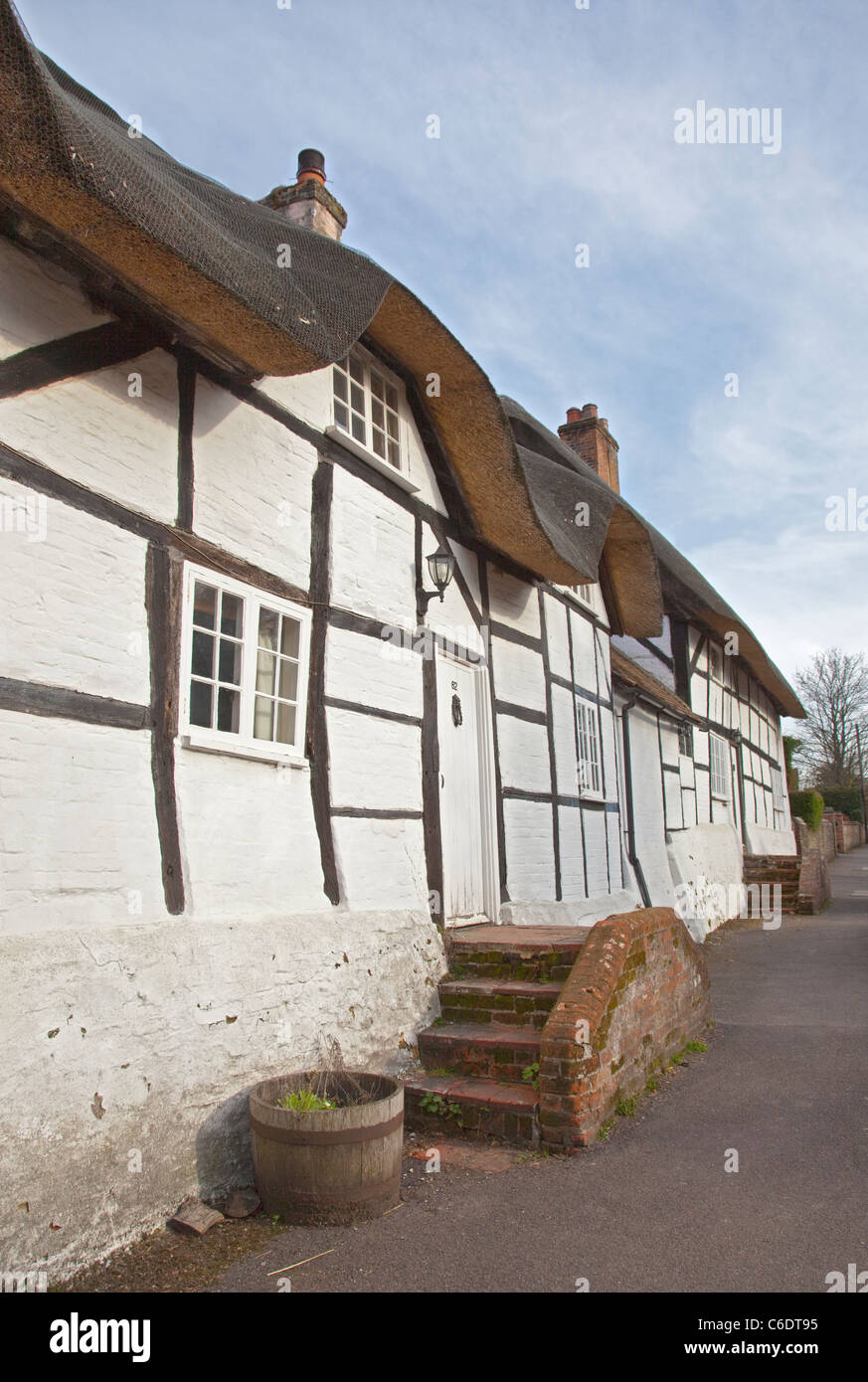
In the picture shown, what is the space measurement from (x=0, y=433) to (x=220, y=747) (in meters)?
1.69

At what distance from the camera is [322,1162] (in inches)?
150

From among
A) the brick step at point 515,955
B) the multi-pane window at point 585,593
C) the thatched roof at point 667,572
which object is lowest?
the brick step at point 515,955

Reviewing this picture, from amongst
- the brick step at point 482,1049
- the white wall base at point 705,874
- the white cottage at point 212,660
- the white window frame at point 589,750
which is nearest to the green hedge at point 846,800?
the white wall base at point 705,874

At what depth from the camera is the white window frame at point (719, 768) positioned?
1620 centimetres

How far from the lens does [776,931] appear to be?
1355cm

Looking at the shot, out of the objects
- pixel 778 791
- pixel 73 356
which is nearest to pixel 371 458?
pixel 73 356

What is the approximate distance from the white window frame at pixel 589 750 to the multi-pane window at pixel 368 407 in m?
3.75

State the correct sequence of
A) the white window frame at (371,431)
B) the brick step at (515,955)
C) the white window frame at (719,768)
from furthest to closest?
the white window frame at (719,768) < the white window frame at (371,431) < the brick step at (515,955)

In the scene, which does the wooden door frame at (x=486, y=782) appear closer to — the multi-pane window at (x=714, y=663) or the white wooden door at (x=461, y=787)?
the white wooden door at (x=461, y=787)

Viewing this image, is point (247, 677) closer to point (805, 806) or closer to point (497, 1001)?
point (497, 1001)

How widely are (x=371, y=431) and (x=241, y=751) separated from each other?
2820 millimetres

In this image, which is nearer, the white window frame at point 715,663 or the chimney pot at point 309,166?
the chimney pot at point 309,166
